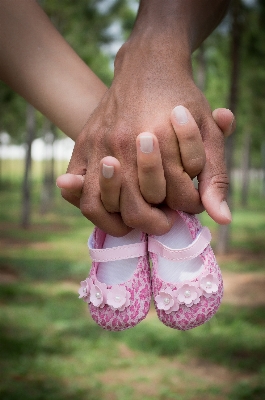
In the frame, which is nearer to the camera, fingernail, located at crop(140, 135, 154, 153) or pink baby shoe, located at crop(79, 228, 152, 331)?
fingernail, located at crop(140, 135, 154, 153)

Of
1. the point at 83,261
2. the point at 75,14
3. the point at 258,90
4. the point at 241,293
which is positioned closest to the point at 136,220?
the point at 241,293

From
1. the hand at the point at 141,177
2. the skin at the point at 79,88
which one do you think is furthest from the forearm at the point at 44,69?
the hand at the point at 141,177

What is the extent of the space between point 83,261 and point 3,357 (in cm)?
467

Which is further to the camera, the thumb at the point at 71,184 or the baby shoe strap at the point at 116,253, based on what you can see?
the baby shoe strap at the point at 116,253

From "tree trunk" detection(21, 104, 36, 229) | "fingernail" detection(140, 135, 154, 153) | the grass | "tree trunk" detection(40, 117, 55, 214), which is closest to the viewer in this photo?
"fingernail" detection(140, 135, 154, 153)

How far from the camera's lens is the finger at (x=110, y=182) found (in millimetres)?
1162

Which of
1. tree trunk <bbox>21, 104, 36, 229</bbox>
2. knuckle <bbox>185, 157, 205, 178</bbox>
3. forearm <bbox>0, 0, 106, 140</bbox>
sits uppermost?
tree trunk <bbox>21, 104, 36, 229</bbox>

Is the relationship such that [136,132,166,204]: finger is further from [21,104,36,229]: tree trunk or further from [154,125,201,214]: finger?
[21,104,36,229]: tree trunk

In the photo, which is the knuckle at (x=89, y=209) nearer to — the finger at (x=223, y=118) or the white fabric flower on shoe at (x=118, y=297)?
the white fabric flower on shoe at (x=118, y=297)

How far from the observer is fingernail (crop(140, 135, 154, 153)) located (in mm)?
1136

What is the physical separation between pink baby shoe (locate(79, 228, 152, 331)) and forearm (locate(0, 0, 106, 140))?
338mm

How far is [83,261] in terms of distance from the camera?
10.5 metres

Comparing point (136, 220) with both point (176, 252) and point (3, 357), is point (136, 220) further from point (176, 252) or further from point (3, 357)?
point (3, 357)

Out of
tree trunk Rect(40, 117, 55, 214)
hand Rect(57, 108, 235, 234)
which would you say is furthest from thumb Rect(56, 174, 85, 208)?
tree trunk Rect(40, 117, 55, 214)
